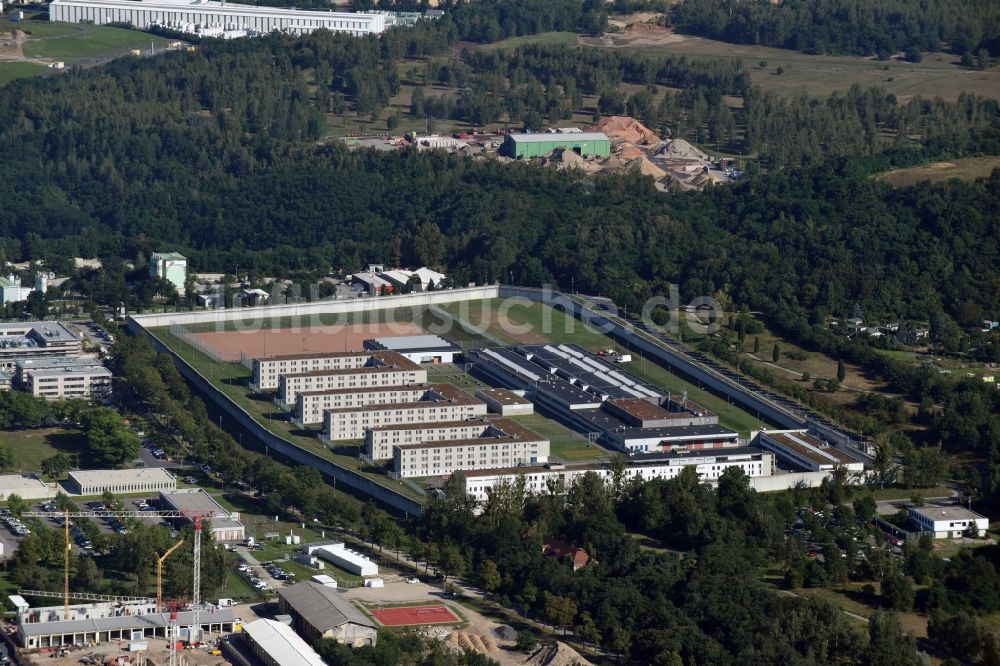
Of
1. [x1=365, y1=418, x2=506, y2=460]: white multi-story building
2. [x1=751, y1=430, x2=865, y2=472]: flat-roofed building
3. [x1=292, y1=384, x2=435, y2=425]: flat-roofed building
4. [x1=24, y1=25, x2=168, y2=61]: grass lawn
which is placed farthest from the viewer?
[x1=24, y1=25, x2=168, y2=61]: grass lawn

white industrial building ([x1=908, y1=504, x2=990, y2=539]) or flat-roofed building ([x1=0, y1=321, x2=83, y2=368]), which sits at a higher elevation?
white industrial building ([x1=908, y1=504, x2=990, y2=539])

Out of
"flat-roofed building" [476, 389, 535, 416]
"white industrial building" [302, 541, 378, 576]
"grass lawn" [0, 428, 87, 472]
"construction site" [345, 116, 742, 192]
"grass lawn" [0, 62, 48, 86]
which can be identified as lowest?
"grass lawn" [0, 428, 87, 472]

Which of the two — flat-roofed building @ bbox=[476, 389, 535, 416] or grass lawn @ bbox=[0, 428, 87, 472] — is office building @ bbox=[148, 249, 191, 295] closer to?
grass lawn @ bbox=[0, 428, 87, 472]

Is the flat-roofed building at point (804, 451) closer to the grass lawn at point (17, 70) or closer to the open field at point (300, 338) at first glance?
the open field at point (300, 338)

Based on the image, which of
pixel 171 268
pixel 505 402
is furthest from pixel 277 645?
pixel 171 268

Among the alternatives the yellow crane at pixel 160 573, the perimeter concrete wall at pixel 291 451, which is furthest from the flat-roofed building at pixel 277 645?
the perimeter concrete wall at pixel 291 451

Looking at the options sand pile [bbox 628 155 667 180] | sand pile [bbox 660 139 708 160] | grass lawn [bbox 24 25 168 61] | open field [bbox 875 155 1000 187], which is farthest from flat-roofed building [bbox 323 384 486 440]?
grass lawn [bbox 24 25 168 61]

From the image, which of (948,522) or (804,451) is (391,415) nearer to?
(804,451)
